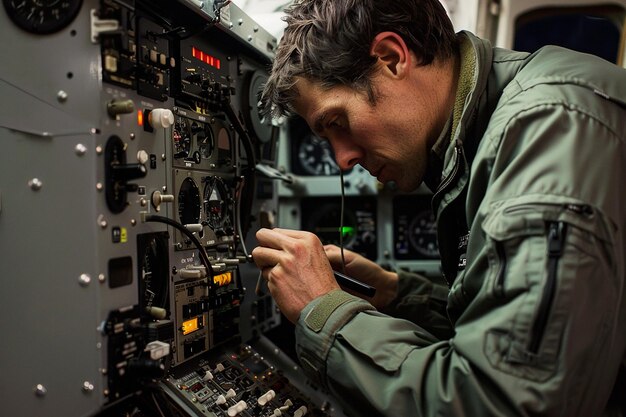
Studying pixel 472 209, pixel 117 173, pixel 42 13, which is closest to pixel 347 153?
pixel 472 209

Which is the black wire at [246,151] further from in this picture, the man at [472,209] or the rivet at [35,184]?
the rivet at [35,184]

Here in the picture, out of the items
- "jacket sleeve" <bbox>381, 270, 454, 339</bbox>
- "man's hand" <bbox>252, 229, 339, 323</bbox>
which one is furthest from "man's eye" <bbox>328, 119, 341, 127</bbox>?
"jacket sleeve" <bbox>381, 270, 454, 339</bbox>

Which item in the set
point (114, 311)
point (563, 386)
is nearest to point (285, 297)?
point (114, 311)

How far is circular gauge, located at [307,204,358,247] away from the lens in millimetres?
4578

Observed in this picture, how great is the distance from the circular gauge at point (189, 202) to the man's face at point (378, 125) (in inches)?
19.5

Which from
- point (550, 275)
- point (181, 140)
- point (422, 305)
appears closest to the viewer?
point (550, 275)

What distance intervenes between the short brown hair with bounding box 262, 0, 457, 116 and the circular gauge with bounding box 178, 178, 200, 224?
529 millimetres

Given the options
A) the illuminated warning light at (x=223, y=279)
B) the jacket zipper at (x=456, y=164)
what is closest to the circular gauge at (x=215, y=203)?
the illuminated warning light at (x=223, y=279)

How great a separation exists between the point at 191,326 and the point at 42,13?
114cm

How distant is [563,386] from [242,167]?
1675mm

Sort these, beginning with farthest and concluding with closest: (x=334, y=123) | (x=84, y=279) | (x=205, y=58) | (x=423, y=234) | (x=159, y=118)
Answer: (x=423, y=234)
(x=205, y=58)
(x=334, y=123)
(x=159, y=118)
(x=84, y=279)

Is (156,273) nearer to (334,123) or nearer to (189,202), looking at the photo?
(189,202)

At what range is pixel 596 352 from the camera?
1258 millimetres

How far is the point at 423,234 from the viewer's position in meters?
4.48
